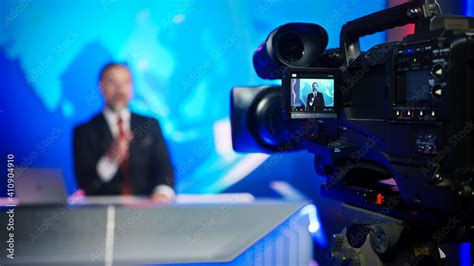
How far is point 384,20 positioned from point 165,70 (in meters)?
1.49

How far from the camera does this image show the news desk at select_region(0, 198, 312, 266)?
269 cm

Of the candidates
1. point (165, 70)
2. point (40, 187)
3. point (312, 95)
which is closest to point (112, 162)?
point (40, 187)

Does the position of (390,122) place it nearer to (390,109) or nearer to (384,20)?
(390,109)

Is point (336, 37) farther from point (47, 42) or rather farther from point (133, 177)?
point (47, 42)

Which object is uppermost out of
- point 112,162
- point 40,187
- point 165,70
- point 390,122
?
Answer: point 165,70

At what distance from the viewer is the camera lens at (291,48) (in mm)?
1911

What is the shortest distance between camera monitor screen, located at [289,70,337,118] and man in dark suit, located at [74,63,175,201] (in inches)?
49.1

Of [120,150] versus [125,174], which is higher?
[120,150]

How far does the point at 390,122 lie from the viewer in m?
1.43

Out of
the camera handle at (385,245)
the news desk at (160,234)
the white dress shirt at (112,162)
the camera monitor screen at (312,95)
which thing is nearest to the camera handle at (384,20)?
the camera monitor screen at (312,95)

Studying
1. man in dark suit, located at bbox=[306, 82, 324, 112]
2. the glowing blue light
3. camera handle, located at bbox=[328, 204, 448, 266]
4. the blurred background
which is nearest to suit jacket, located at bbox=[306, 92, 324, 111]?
man in dark suit, located at bbox=[306, 82, 324, 112]

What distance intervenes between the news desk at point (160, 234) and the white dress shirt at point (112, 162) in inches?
3.9

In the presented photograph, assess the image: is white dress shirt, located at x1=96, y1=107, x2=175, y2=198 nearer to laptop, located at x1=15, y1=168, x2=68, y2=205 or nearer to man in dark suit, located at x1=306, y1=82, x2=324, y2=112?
laptop, located at x1=15, y1=168, x2=68, y2=205

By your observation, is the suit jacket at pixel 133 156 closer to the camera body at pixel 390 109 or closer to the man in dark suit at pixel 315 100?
the camera body at pixel 390 109
